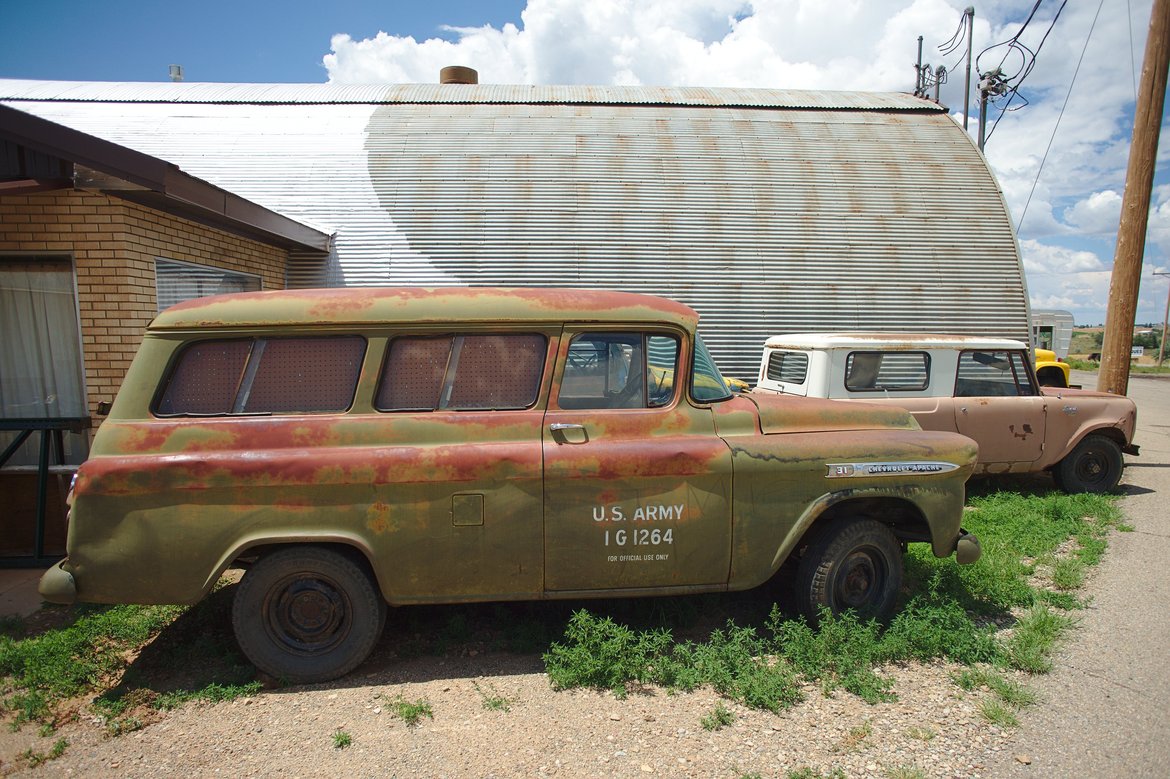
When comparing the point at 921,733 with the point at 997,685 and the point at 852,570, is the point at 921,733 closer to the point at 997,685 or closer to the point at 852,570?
the point at 997,685

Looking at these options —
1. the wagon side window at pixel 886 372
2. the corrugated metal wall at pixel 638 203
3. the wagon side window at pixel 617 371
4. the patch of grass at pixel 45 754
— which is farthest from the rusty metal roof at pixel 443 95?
the patch of grass at pixel 45 754

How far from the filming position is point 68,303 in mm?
5676

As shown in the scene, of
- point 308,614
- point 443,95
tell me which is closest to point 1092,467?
point 308,614

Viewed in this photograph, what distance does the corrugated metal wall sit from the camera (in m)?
9.37

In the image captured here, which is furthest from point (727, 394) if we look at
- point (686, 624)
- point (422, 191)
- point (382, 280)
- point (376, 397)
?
point (422, 191)

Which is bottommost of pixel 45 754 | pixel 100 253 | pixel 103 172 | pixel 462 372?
pixel 45 754

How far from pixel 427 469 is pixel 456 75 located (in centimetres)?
1240

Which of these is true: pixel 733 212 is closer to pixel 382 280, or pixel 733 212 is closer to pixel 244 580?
pixel 382 280

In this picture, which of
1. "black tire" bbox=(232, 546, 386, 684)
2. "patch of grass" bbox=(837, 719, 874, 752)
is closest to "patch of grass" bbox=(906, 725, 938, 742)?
"patch of grass" bbox=(837, 719, 874, 752)

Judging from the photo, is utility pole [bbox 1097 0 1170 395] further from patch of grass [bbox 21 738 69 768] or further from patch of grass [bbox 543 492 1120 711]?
patch of grass [bbox 21 738 69 768]

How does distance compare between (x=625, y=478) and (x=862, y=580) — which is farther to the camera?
(x=862, y=580)

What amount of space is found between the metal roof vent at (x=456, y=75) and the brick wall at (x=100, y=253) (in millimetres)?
9059

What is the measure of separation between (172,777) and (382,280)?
7.03 metres

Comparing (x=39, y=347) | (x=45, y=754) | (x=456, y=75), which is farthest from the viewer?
(x=456, y=75)
